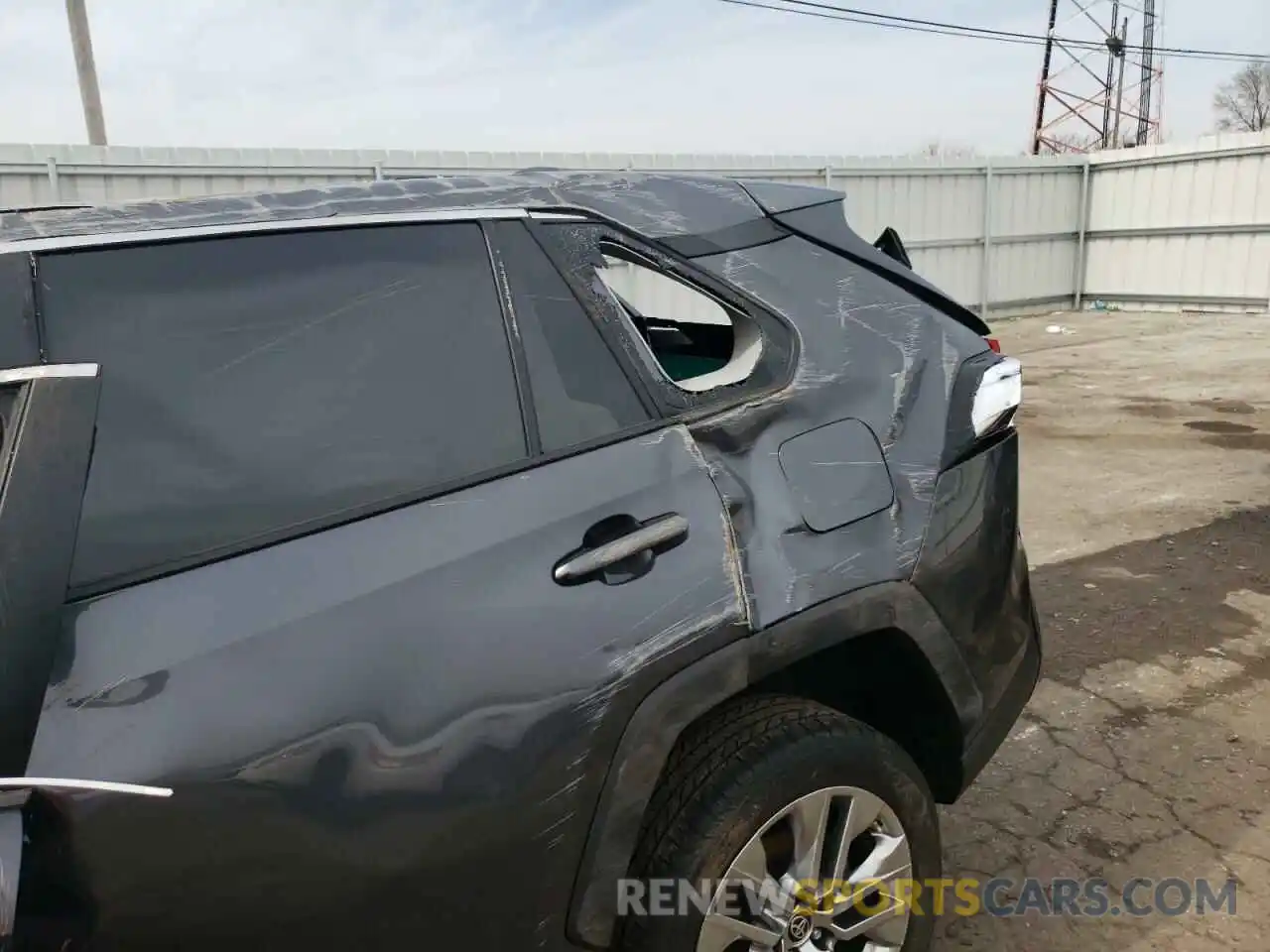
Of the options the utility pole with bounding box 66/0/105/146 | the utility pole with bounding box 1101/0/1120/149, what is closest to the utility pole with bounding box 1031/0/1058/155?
the utility pole with bounding box 1101/0/1120/149

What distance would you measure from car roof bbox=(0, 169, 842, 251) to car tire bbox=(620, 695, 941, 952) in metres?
1.03

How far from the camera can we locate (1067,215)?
1808 centimetres

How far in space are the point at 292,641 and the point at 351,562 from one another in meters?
0.15

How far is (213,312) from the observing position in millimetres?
1464

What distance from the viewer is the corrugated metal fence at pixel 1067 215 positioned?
15.4 m

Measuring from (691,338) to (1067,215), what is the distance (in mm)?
17638

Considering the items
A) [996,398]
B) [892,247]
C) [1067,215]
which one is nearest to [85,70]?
[892,247]

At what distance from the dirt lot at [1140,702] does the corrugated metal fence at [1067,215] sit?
8.61 m

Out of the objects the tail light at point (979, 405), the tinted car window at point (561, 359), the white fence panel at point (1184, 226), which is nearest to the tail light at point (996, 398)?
the tail light at point (979, 405)

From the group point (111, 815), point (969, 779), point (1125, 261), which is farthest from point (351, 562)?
point (1125, 261)

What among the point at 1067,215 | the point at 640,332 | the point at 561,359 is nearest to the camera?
the point at 561,359

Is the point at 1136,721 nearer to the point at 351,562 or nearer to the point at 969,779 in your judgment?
the point at 969,779

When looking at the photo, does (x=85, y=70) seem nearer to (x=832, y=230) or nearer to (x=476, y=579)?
(x=832, y=230)

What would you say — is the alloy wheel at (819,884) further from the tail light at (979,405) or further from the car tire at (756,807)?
the tail light at (979,405)
